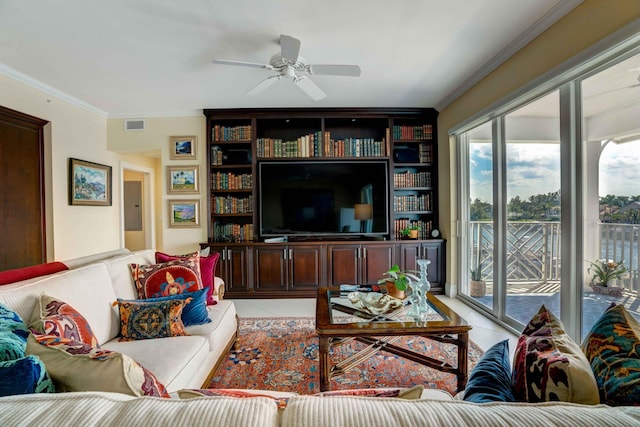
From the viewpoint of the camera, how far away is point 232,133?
3.91 metres

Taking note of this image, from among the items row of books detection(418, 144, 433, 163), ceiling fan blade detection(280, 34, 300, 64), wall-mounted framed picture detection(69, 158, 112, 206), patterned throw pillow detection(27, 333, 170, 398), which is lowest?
patterned throw pillow detection(27, 333, 170, 398)

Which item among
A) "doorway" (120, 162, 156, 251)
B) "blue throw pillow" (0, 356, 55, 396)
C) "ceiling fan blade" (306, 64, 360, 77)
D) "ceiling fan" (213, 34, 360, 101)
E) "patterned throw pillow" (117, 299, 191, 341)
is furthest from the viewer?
"doorway" (120, 162, 156, 251)

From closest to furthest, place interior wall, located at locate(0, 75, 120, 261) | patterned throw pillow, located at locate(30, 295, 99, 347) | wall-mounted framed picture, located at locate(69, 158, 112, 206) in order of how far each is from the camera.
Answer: patterned throw pillow, located at locate(30, 295, 99, 347) → interior wall, located at locate(0, 75, 120, 261) → wall-mounted framed picture, located at locate(69, 158, 112, 206)

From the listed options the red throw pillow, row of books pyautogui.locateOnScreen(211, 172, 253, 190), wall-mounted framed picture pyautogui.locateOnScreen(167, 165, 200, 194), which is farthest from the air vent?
the red throw pillow

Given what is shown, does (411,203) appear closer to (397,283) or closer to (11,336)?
(397,283)

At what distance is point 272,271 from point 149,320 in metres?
2.19

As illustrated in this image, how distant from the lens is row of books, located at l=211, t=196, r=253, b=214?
3984mm

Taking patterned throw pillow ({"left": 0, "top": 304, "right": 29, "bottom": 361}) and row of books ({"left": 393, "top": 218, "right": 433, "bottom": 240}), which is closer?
patterned throw pillow ({"left": 0, "top": 304, "right": 29, "bottom": 361})

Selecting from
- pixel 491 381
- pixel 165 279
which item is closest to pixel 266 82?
pixel 165 279

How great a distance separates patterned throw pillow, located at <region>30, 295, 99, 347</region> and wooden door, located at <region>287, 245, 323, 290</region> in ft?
8.46

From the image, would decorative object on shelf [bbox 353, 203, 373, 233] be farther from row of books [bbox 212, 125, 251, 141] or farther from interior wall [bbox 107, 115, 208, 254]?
interior wall [bbox 107, 115, 208, 254]

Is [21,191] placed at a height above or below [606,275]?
above

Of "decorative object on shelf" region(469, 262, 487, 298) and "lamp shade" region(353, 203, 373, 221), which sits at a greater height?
"lamp shade" region(353, 203, 373, 221)

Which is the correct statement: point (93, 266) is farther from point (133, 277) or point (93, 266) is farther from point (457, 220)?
point (457, 220)
